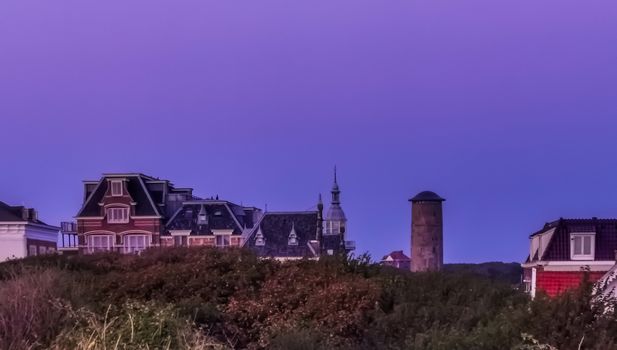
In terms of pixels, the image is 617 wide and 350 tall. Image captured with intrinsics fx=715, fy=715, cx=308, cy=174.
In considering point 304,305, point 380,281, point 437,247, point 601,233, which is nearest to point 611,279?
point 437,247

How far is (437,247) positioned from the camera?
1864 cm

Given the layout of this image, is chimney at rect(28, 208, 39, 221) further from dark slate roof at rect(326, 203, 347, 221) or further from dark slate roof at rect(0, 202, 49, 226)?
dark slate roof at rect(326, 203, 347, 221)

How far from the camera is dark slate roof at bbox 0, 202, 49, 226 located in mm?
44875

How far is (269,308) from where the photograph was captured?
11.1m

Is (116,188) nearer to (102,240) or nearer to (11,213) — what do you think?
(102,240)

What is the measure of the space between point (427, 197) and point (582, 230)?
11.4 meters

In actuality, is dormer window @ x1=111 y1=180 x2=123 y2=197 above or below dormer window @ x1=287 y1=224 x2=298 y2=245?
above

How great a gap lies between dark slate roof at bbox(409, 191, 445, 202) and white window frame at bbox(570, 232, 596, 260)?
10767 millimetres

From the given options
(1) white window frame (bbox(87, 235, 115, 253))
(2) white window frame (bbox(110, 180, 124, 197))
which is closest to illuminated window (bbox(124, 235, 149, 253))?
(1) white window frame (bbox(87, 235, 115, 253))

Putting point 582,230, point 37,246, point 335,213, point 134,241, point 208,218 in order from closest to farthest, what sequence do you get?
1. point 582,230
2. point 335,213
3. point 208,218
4. point 37,246
5. point 134,241

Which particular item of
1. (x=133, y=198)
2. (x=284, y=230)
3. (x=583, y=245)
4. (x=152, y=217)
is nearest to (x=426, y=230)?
(x=583, y=245)

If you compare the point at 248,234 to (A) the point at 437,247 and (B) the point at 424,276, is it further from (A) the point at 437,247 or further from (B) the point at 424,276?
(B) the point at 424,276

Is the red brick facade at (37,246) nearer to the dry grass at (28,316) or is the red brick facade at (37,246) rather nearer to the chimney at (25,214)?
the chimney at (25,214)

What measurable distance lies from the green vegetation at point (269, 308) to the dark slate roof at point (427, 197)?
643cm
